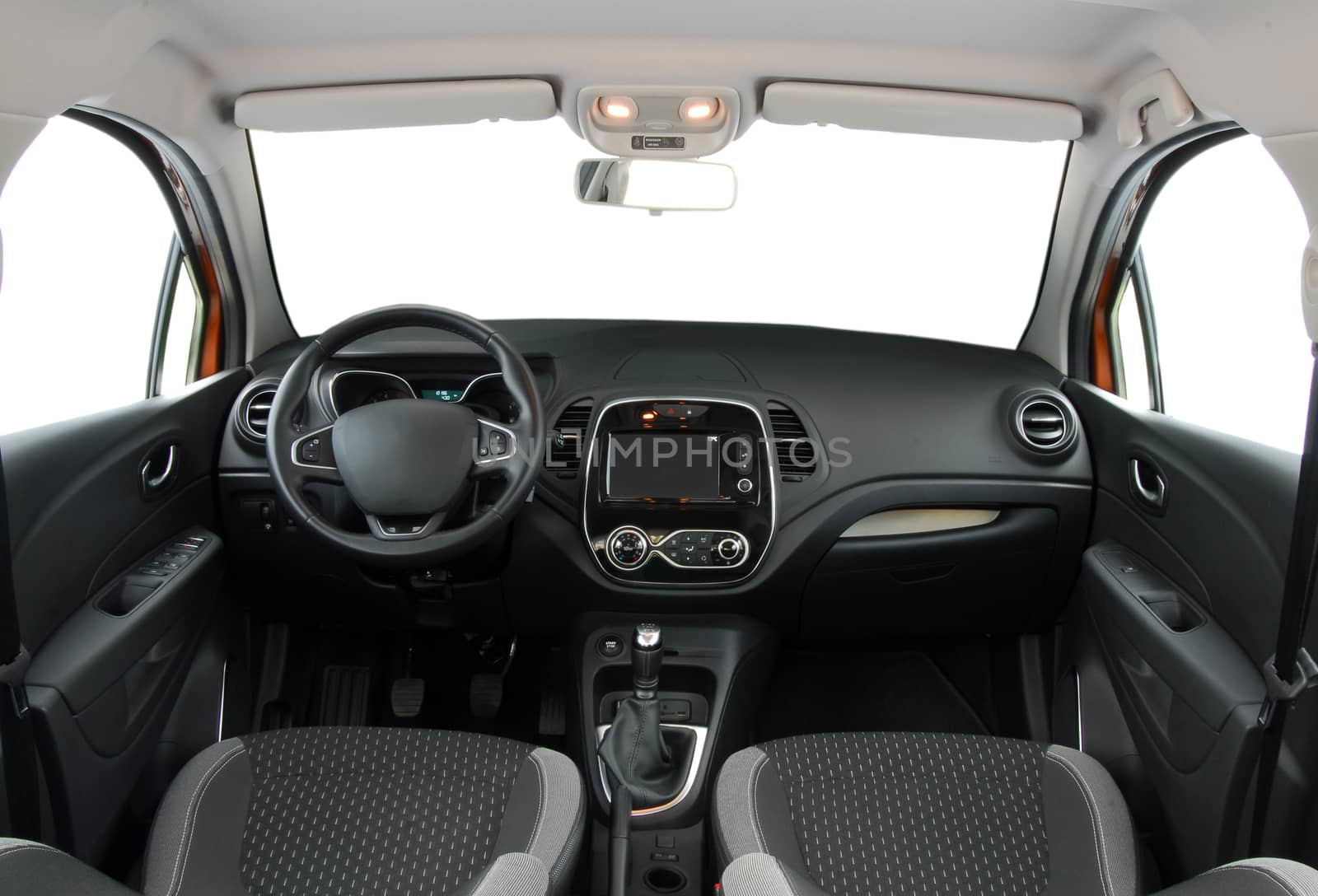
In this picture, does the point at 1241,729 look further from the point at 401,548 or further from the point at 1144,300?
the point at 401,548

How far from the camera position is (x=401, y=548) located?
1.80 metres

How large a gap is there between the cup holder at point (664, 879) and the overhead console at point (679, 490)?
2.21ft

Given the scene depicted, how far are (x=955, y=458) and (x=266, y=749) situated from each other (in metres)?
1.69

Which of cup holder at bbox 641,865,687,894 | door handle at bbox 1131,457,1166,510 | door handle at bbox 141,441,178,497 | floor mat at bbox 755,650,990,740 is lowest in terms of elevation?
cup holder at bbox 641,865,687,894

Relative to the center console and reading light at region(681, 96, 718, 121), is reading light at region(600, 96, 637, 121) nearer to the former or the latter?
reading light at region(681, 96, 718, 121)

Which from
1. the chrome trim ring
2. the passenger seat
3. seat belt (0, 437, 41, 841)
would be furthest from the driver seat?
the chrome trim ring

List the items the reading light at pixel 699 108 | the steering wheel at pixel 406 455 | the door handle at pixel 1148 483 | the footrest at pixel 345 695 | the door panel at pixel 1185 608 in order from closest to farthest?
the door panel at pixel 1185 608, the steering wheel at pixel 406 455, the door handle at pixel 1148 483, the reading light at pixel 699 108, the footrest at pixel 345 695

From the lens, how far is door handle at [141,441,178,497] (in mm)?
2041

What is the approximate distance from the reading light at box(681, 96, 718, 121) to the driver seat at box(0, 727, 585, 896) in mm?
1456

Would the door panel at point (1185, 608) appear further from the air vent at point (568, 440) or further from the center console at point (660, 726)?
the air vent at point (568, 440)

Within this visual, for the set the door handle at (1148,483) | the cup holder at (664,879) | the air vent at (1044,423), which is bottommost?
the cup holder at (664,879)

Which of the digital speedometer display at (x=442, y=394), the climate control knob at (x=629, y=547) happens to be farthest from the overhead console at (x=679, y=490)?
the digital speedometer display at (x=442, y=394)

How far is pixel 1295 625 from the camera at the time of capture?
1436 millimetres

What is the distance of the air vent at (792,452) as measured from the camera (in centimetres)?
231
